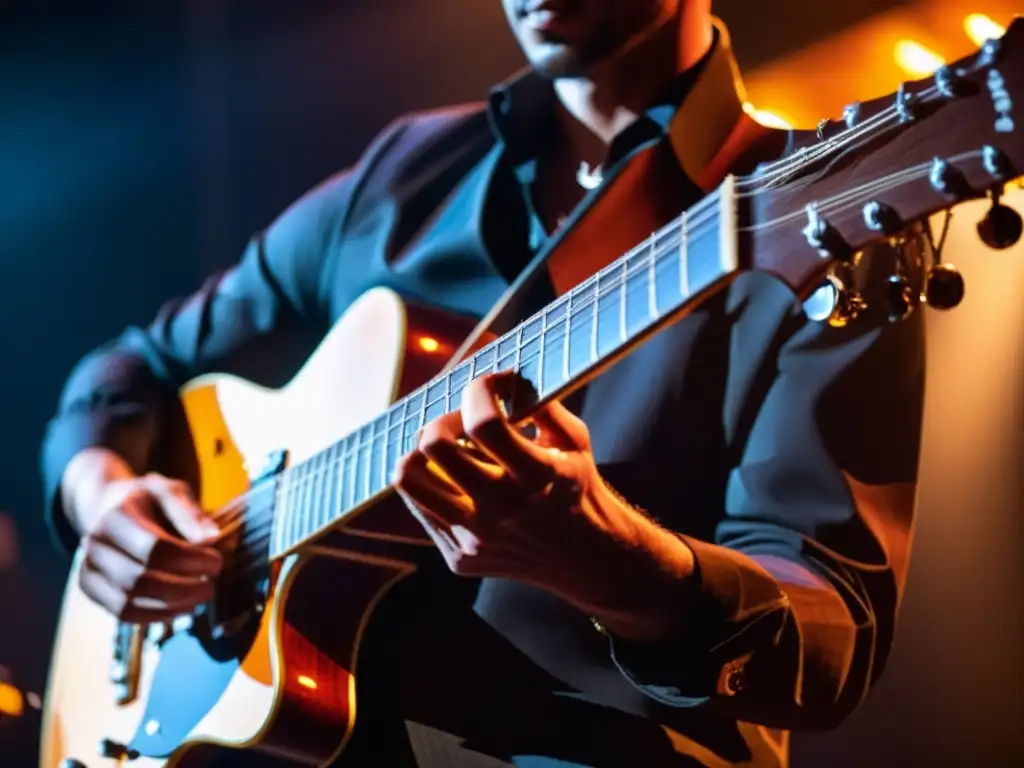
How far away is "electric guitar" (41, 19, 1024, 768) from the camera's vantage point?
505 mm

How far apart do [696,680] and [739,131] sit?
0.51m

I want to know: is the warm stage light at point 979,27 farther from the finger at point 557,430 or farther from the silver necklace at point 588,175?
the finger at point 557,430

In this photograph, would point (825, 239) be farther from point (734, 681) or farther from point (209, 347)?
point (209, 347)

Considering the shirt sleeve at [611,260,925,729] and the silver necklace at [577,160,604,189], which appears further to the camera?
the silver necklace at [577,160,604,189]

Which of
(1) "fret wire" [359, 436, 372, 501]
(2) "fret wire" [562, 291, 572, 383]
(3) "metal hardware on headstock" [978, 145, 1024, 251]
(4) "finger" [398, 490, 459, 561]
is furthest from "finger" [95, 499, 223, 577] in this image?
(3) "metal hardware on headstock" [978, 145, 1024, 251]

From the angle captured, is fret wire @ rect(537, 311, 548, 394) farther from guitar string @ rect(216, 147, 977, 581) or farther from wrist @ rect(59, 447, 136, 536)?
wrist @ rect(59, 447, 136, 536)

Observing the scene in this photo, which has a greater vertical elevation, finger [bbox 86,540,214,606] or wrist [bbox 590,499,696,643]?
wrist [bbox 590,499,696,643]

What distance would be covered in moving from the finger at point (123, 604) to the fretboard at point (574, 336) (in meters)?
0.24

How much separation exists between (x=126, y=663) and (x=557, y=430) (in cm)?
66

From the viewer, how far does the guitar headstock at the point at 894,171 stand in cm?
48

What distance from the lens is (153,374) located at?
1.30m

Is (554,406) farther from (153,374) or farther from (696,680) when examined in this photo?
(153,374)

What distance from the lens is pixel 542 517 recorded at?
0.61m

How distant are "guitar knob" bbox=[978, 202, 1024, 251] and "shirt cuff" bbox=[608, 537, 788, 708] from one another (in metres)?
0.28
